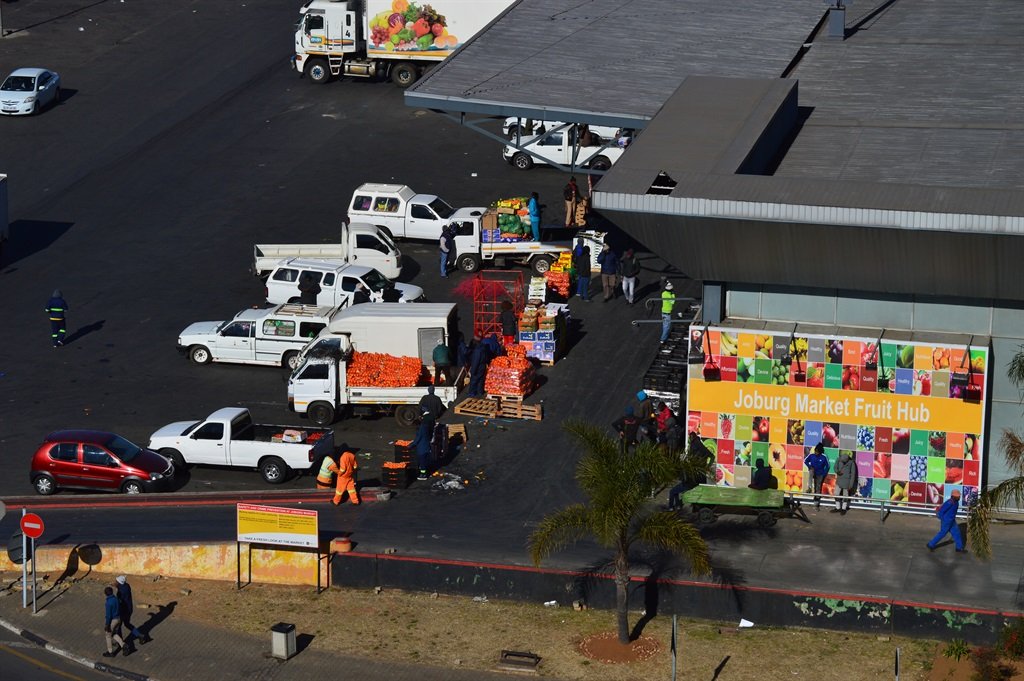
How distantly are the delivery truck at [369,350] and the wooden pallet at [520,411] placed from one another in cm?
133

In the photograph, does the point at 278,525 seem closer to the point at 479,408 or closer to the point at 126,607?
the point at 126,607

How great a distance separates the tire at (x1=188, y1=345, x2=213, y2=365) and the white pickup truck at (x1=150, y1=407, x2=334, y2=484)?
617 cm

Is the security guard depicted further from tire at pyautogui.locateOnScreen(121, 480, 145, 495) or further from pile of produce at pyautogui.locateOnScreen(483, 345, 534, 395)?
pile of produce at pyautogui.locateOnScreen(483, 345, 534, 395)

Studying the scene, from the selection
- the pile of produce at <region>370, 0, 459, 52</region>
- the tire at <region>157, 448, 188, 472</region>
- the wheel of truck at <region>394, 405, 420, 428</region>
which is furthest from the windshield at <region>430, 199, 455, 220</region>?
the tire at <region>157, 448, 188, 472</region>

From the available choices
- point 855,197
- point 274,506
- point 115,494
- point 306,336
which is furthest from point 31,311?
point 855,197

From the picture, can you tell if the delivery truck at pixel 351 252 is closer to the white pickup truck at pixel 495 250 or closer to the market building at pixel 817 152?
the white pickup truck at pixel 495 250

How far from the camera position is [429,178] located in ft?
197

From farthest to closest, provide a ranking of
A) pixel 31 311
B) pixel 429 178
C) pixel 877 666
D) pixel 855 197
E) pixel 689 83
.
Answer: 1. pixel 429 178
2. pixel 31 311
3. pixel 689 83
4. pixel 855 197
5. pixel 877 666

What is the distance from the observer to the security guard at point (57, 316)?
154ft

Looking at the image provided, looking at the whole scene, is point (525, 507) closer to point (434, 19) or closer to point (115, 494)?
point (115, 494)

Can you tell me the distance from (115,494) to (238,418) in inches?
128

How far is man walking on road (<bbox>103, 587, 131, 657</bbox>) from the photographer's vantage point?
31953 millimetres

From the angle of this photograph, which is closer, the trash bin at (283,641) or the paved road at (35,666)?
the paved road at (35,666)

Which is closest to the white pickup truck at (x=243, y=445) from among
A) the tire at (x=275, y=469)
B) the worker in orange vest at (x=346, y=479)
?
the tire at (x=275, y=469)
